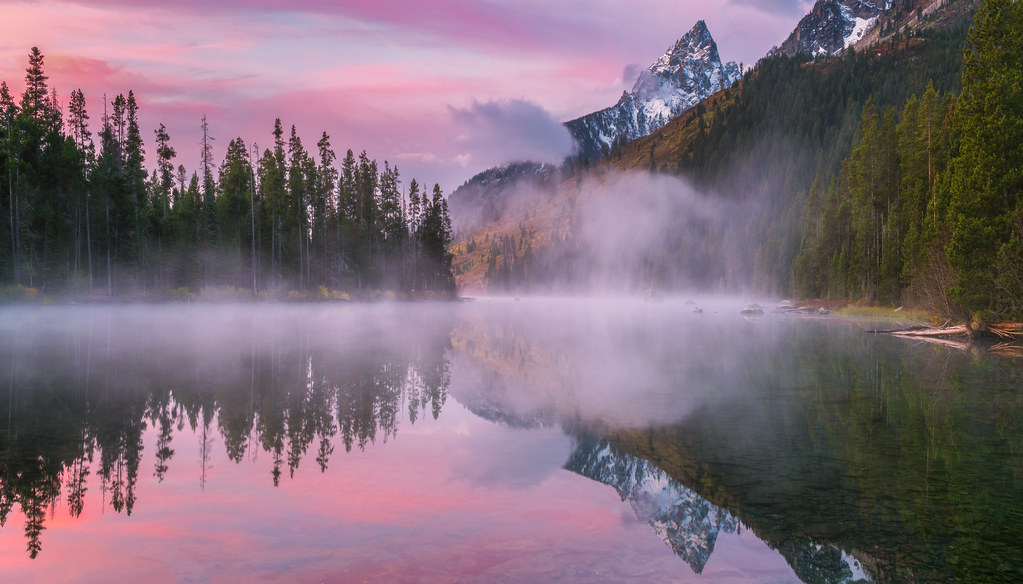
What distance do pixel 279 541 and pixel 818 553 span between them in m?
6.16

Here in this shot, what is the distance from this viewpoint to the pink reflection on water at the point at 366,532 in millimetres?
6898

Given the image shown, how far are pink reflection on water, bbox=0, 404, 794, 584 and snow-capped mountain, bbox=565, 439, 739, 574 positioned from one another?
0.52ft

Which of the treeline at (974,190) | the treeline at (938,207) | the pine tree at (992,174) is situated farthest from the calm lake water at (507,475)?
the treeline at (938,207)

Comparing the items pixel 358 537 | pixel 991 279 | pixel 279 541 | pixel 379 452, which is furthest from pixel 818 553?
pixel 991 279

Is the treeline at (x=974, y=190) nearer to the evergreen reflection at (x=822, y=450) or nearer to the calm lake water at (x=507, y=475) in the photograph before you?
the evergreen reflection at (x=822, y=450)

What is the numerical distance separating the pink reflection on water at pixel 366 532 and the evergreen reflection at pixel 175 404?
45 centimetres

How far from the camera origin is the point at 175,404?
16.3m

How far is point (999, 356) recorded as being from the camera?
2750 cm

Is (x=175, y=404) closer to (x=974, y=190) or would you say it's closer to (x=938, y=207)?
(x=974, y=190)

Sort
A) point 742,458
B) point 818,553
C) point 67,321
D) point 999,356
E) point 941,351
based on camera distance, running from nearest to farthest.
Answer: point 818,553 → point 742,458 → point 999,356 → point 941,351 → point 67,321

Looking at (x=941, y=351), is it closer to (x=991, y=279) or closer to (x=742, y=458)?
(x=991, y=279)

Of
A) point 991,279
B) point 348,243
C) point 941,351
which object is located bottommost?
point 941,351

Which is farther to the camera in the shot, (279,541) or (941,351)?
(941,351)

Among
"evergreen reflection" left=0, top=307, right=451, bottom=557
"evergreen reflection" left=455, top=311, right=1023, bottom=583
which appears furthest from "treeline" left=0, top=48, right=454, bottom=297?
"evergreen reflection" left=455, top=311, right=1023, bottom=583
